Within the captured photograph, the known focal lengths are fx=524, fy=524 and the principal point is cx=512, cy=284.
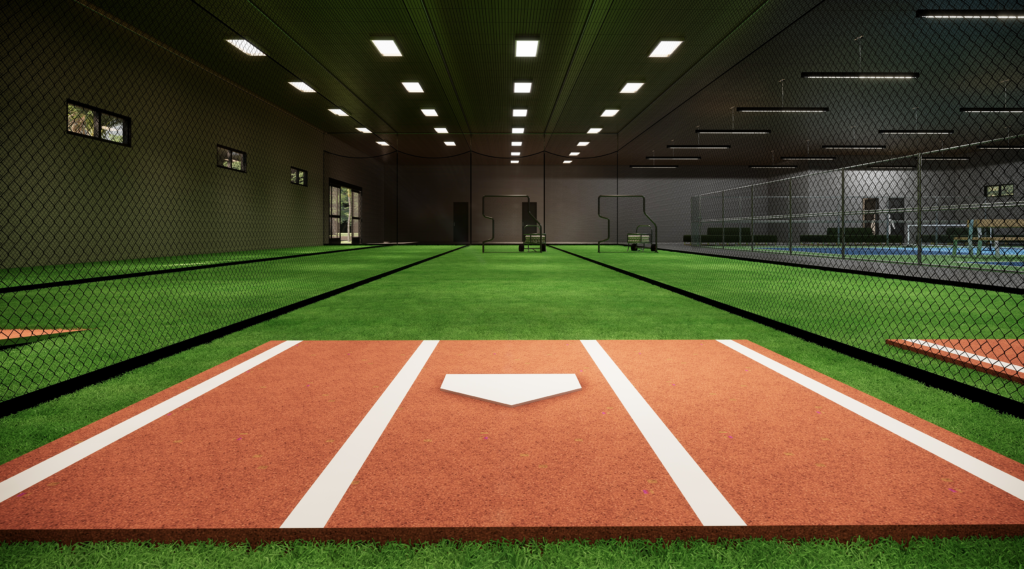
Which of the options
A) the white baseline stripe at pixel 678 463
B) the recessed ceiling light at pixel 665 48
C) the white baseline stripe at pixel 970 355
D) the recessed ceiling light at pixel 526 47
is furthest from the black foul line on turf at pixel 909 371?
the recessed ceiling light at pixel 526 47

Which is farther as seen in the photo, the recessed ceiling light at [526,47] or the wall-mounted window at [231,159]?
the wall-mounted window at [231,159]

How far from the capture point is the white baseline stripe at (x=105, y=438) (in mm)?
1562

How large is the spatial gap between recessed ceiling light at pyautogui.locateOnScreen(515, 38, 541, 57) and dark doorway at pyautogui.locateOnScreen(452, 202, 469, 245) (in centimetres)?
1601

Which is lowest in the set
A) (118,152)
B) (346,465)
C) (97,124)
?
(346,465)

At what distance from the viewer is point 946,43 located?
32.3ft

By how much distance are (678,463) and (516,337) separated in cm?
210

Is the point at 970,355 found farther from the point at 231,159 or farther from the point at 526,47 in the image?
the point at 231,159

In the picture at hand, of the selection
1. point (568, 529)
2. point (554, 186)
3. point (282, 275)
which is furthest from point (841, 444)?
point (554, 186)

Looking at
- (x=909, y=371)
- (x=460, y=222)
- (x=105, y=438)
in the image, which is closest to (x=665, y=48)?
(x=909, y=371)

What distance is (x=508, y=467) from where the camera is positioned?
1.64m

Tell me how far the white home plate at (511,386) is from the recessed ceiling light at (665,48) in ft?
31.8

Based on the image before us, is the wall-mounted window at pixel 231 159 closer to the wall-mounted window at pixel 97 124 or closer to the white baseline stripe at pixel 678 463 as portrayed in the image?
the wall-mounted window at pixel 97 124

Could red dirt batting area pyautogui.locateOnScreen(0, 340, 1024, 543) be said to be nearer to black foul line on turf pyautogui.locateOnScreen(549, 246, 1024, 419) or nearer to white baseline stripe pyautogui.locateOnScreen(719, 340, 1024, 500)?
white baseline stripe pyautogui.locateOnScreen(719, 340, 1024, 500)

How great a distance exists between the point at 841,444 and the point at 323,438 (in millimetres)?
1827
